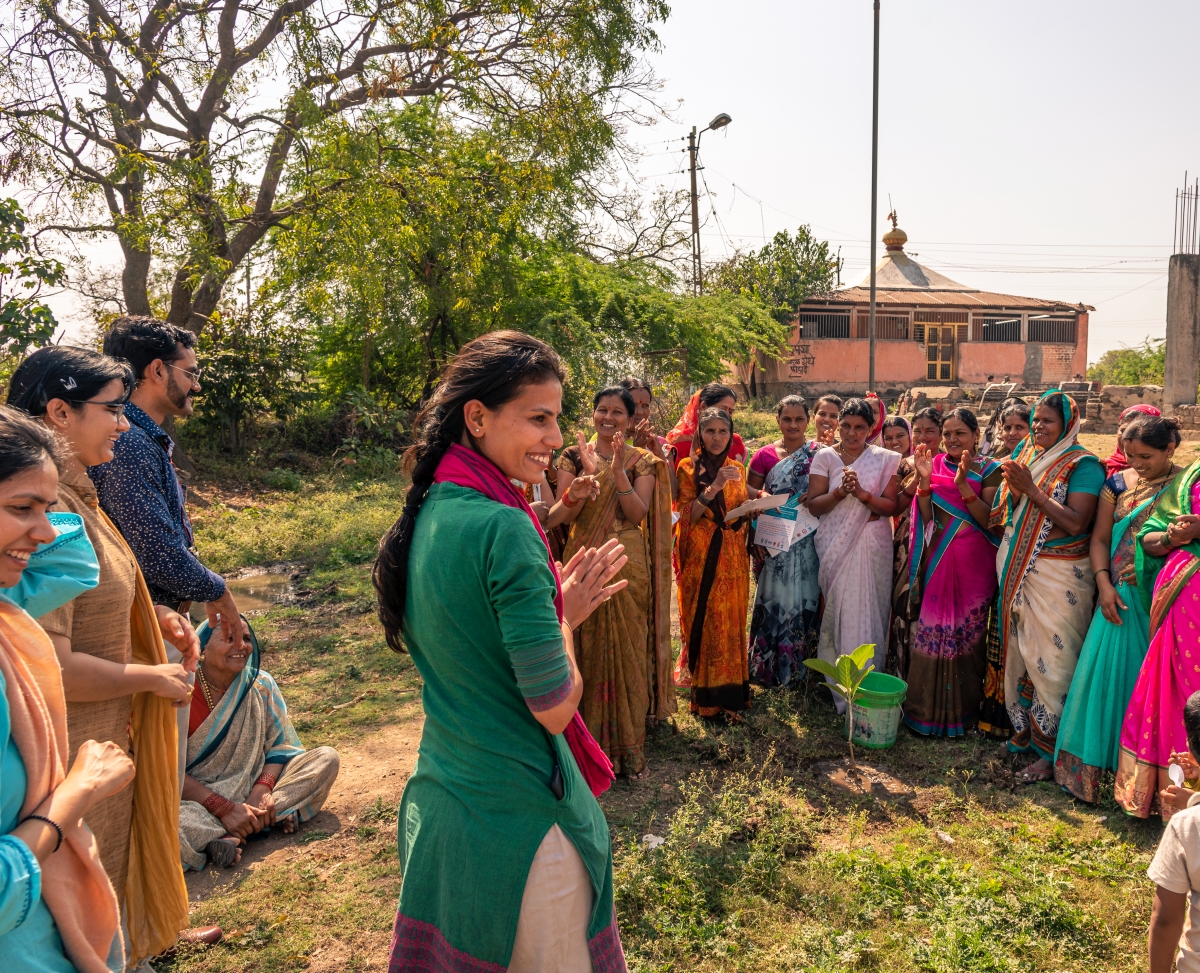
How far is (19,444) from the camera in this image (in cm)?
141

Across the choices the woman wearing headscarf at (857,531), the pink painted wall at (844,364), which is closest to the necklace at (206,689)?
the woman wearing headscarf at (857,531)

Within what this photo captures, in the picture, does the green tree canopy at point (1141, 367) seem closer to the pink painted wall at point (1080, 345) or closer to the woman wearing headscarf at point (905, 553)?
the pink painted wall at point (1080, 345)

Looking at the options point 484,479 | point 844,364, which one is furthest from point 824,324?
point 484,479

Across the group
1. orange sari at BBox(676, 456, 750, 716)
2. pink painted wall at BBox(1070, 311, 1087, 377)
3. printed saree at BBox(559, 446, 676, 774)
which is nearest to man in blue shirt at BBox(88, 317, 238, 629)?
printed saree at BBox(559, 446, 676, 774)

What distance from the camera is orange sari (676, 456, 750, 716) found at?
4633 mm

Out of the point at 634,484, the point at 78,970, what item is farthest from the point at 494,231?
the point at 78,970

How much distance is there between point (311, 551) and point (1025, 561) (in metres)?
7.30

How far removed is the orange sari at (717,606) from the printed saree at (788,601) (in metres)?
0.35

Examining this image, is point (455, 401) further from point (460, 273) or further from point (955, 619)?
point (460, 273)

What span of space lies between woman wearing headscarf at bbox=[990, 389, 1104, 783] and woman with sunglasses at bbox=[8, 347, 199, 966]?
12.2 feet

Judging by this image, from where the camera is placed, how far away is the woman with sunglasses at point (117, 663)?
2.13 meters

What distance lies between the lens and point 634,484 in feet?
13.8

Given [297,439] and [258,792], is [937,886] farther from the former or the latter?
[297,439]

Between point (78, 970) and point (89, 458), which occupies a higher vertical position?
point (89, 458)
